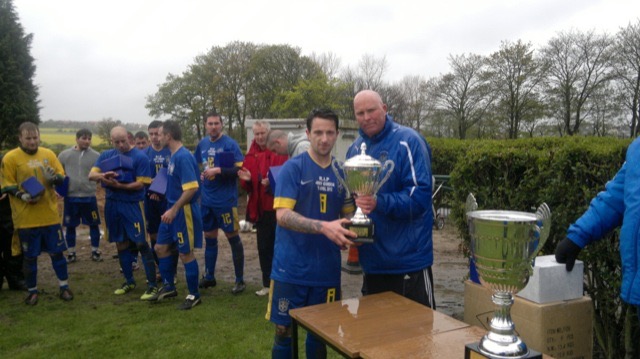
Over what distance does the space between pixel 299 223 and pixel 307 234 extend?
0.97 feet

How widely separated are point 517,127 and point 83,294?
104 feet

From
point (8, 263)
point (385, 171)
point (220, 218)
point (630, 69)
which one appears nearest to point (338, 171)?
point (385, 171)

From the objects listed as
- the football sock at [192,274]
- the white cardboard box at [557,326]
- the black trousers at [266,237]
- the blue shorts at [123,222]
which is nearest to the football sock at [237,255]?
the black trousers at [266,237]

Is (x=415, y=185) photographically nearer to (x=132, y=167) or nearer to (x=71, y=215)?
(x=132, y=167)

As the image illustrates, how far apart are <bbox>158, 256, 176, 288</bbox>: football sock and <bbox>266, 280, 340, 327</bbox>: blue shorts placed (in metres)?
2.72

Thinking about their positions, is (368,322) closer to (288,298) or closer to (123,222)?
(288,298)

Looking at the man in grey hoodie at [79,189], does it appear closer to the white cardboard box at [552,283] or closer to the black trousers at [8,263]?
the black trousers at [8,263]

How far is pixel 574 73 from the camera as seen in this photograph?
30328 mm

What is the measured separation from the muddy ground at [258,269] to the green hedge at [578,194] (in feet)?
4.07

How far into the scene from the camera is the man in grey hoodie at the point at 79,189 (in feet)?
23.9

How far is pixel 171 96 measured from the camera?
42156 mm

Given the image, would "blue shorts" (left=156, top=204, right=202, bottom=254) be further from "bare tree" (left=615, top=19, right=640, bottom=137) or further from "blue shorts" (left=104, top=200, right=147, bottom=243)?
"bare tree" (left=615, top=19, right=640, bottom=137)

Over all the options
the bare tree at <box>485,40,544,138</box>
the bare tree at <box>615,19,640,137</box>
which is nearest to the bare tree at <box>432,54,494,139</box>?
the bare tree at <box>485,40,544,138</box>

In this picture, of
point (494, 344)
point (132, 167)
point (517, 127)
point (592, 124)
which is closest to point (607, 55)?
point (592, 124)
